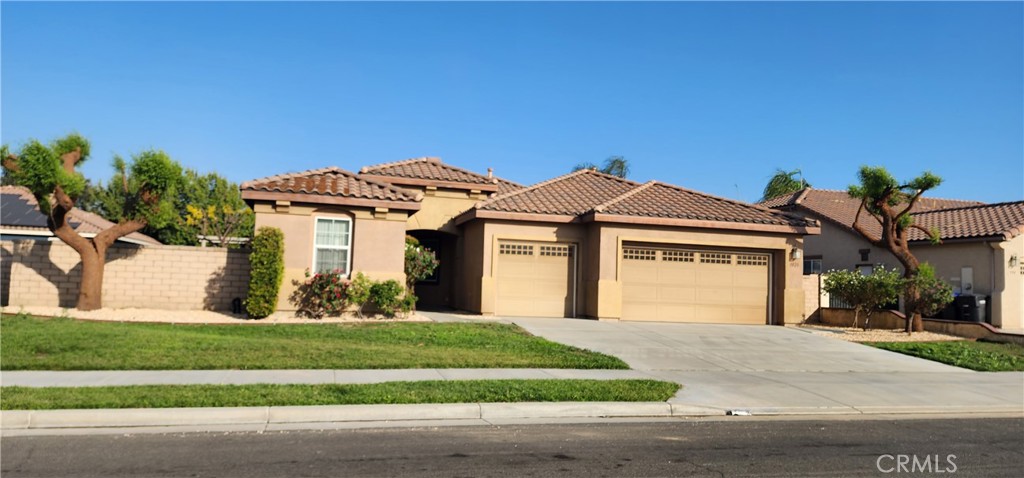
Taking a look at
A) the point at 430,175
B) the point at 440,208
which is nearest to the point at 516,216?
the point at 440,208

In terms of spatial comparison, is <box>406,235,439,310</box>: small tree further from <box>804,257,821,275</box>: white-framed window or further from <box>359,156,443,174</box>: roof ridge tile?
<box>804,257,821,275</box>: white-framed window

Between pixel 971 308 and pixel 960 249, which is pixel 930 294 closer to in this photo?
pixel 971 308

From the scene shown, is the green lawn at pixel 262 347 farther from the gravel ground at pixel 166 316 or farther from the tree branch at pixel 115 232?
the tree branch at pixel 115 232

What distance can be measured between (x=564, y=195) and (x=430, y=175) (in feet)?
14.1

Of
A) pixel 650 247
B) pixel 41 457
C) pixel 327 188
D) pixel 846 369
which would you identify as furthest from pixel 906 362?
pixel 41 457

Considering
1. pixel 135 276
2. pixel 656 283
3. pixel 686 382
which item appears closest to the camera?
Result: pixel 686 382

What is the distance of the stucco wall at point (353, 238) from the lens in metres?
17.8

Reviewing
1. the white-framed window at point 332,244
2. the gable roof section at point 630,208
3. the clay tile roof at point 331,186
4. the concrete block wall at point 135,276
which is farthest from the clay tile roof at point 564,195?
the concrete block wall at point 135,276

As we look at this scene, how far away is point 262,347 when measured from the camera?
41.5ft

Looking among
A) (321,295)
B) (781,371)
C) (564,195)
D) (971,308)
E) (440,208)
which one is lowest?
(781,371)

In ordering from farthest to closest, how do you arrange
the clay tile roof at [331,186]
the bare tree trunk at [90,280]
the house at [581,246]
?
the house at [581,246]
the clay tile roof at [331,186]
the bare tree trunk at [90,280]

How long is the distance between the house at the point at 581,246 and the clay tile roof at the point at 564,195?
6 cm

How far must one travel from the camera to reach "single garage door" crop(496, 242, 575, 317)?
2028cm

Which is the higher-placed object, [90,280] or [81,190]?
[81,190]
